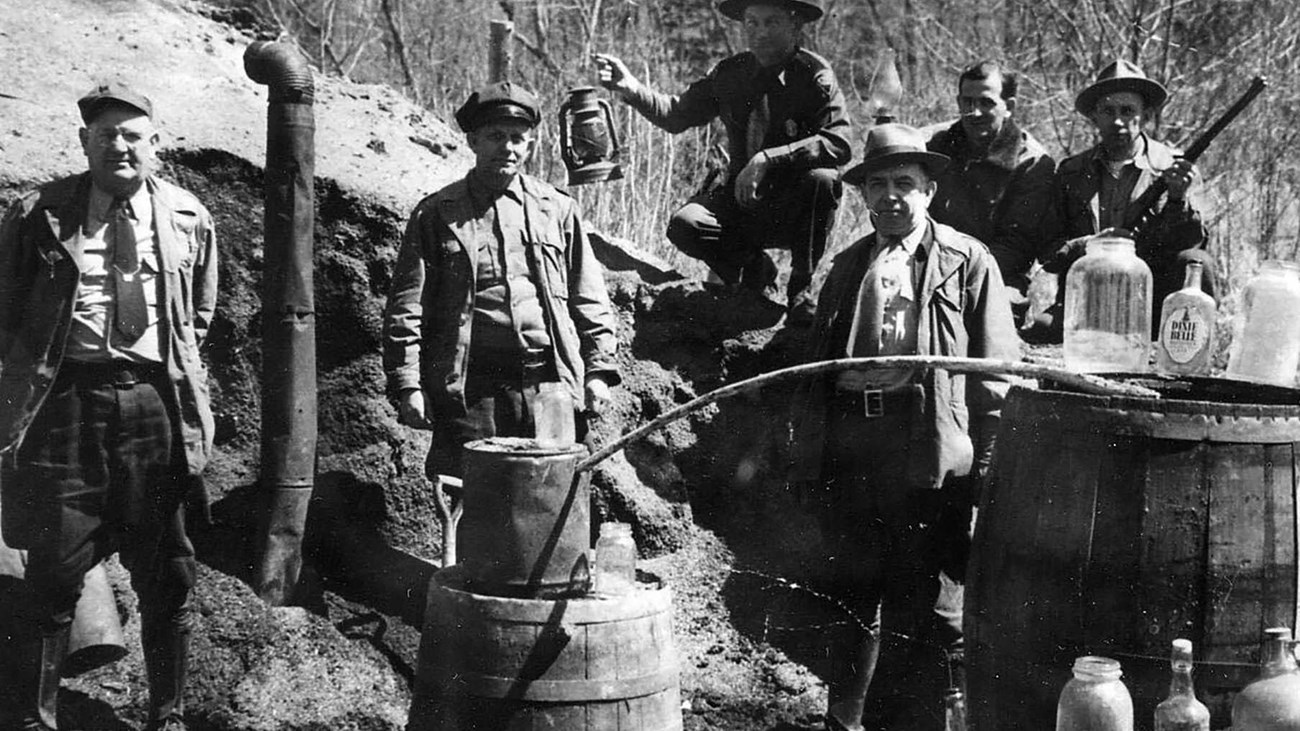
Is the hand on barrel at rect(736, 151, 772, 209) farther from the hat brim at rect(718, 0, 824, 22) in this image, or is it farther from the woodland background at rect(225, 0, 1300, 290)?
the woodland background at rect(225, 0, 1300, 290)

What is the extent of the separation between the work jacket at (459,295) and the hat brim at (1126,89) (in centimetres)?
284

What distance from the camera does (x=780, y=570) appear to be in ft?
23.5

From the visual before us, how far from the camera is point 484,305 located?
5773mm

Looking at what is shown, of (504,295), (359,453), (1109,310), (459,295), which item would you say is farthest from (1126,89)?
(359,453)

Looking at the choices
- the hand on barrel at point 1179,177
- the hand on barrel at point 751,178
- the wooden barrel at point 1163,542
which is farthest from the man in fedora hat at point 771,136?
the wooden barrel at point 1163,542

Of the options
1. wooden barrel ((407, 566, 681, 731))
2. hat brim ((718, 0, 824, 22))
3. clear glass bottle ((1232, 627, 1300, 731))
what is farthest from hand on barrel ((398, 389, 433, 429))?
clear glass bottle ((1232, 627, 1300, 731))

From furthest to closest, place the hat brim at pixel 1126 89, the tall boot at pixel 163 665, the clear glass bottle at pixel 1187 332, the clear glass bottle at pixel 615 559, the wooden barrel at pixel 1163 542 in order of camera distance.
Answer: the hat brim at pixel 1126 89 < the tall boot at pixel 163 665 < the clear glass bottle at pixel 1187 332 < the clear glass bottle at pixel 615 559 < the wooden barrel at pixel 1163 542

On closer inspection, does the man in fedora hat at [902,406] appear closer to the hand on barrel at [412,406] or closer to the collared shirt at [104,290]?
the hand on barrel at [412,406]

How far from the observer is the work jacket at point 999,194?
7.61 metres

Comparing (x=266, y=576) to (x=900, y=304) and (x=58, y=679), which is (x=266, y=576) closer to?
(x=58, y=679)

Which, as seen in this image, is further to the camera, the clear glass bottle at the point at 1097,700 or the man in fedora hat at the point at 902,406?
the man in fedora hat at the point at 902,406

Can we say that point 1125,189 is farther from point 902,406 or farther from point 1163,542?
point 1163,542

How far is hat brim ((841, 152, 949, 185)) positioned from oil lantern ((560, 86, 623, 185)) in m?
1.62

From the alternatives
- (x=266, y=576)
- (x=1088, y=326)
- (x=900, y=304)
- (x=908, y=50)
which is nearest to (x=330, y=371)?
(x=266, y=576)
